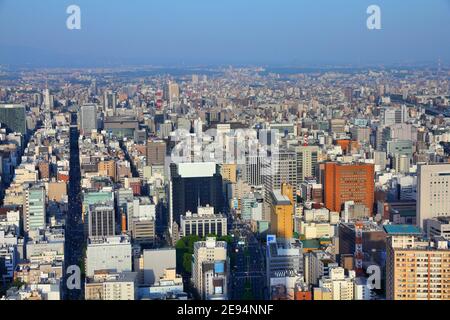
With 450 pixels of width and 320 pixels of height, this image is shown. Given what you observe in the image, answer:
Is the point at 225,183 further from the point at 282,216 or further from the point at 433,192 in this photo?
the point at 433,192

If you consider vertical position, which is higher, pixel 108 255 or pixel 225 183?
pixel 225 183

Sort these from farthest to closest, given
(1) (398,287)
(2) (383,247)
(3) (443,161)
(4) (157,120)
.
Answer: (4) (157,120) → (3) (443,161) → (2) (383,247) → (1) (398,287)

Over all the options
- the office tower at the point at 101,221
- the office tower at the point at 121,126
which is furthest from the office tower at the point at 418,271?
the office tower at the point at 121,126

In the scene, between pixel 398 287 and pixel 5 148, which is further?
pixel 5 148

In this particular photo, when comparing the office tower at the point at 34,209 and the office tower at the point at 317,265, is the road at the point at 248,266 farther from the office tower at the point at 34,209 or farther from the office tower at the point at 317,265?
the office tower at the point at 34,209

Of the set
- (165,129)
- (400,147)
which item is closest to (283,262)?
(165,129)
